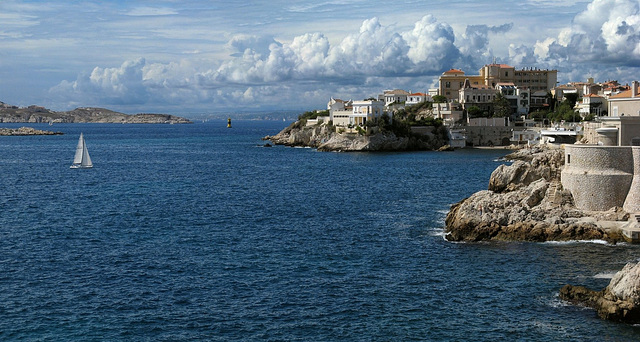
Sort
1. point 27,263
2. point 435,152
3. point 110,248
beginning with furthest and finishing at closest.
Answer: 1. point 435,152
2. point 110,248
3. point 27,263

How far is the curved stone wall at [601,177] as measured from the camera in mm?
38281

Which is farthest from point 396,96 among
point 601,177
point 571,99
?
point 601,177

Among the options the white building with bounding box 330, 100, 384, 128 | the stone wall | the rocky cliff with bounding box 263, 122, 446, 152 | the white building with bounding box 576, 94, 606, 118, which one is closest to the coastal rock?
the rocky cliff with bounding box 263, 122, 446, 152

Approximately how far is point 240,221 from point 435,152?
64.3 metres

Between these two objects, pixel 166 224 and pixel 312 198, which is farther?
pixel 312 198

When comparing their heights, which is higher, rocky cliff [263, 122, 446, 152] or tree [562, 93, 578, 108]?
tree [562, 93, 578, 108]

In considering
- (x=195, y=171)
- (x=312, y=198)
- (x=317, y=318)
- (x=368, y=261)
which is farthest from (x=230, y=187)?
(x=317, y=318)

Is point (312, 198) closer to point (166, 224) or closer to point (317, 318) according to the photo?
point (166, 224)

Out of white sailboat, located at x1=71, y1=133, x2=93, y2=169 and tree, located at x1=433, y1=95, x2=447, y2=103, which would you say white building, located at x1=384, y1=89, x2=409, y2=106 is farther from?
white sailboat, located at x1=71, y1=133, x2=93, y2=169

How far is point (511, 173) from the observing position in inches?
1781

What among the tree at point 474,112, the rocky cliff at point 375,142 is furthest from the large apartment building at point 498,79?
the rocky cliff at point 375,142

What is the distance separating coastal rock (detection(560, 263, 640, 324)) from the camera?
2427cm

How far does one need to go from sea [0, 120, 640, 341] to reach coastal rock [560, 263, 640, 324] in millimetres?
493

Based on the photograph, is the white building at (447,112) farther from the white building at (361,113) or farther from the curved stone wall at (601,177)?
the curved stone wall at (601,177)
